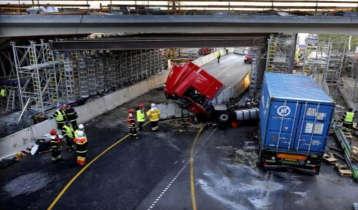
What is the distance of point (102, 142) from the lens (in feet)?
55.0

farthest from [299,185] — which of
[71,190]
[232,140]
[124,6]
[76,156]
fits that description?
[124,6]

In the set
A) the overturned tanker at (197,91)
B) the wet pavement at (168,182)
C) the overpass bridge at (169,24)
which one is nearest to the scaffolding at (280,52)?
the overpass bridge at (169,24)

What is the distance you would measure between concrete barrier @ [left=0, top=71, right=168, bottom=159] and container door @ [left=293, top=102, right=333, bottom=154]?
1169 centimetres

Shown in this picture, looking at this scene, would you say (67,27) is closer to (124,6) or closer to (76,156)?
(124,6)

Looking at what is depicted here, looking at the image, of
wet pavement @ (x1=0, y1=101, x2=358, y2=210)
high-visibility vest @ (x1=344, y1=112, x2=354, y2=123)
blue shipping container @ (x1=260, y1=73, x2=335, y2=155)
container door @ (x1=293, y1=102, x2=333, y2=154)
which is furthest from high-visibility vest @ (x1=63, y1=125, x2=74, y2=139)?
high-visibility vest @ (x1=344, y1=112, x2=354, y2=123)

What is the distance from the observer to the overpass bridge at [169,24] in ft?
59.4

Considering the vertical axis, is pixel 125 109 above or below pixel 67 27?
below

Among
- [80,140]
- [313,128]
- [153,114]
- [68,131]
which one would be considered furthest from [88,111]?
[313,128]

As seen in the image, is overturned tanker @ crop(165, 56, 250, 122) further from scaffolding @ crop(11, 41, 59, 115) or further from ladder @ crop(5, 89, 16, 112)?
ladder @ crop(5, 89, 16, 112)

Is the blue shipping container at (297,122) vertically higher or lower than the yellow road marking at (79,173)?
higher

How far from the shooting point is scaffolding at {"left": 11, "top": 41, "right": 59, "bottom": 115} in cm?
1777

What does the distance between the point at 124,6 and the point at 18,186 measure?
37.4 ft

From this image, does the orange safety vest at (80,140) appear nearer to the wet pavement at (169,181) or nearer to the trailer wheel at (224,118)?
the wet pavement at (169,181)

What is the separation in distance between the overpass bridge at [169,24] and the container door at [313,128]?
26.0 ft
